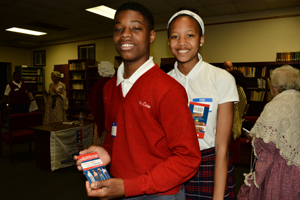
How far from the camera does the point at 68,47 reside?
9.89m

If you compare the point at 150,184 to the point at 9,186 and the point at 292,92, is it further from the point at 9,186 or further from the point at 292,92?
the point at 9,186

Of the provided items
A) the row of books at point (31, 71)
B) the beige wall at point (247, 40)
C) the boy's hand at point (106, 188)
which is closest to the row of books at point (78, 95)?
the row of books at point (31, 71)

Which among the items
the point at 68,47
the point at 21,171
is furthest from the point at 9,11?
the point at 21,171

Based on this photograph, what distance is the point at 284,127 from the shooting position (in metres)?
2.00

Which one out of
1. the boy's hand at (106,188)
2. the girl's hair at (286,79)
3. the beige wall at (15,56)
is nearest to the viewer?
the boy's hand at (106,188)

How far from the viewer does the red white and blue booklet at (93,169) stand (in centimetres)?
73

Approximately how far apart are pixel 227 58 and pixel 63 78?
282 inches

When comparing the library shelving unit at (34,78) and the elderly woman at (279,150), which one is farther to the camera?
the library shelving unit at (34,78)

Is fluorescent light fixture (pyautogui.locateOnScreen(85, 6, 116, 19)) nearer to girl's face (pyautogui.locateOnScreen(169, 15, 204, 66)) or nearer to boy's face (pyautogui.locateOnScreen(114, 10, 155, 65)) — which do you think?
girl's face (pyautogui.locateOnScreen(169, 15, 204, 66))

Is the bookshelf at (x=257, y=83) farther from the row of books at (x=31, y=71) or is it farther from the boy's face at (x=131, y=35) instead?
the row of books at (x=31, y=71)

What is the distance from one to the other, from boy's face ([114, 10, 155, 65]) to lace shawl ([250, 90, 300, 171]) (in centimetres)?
171

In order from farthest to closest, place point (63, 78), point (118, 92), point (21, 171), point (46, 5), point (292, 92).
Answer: point (63, 78) < point (46, 5) < point (21, 171) < point (292, 92) < point (118, 92)

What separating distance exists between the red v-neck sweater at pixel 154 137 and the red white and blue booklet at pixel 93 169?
0.09 metres

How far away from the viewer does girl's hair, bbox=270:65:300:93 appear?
227 centimetres
